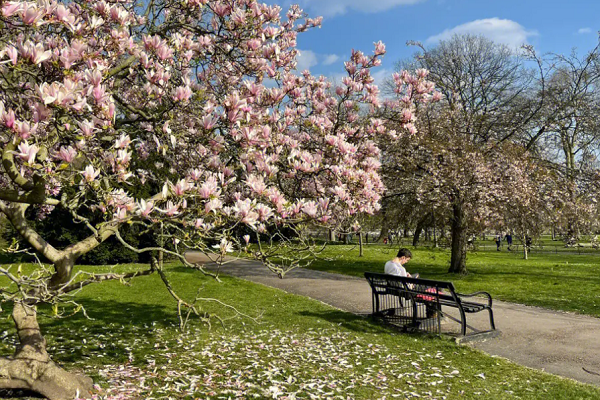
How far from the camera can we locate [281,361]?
6.25 m

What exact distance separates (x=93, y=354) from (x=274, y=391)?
290cm

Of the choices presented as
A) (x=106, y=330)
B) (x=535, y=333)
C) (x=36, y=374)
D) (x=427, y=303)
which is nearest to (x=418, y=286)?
(x=427, y=303)

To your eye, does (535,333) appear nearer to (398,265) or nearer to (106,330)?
(398,265)

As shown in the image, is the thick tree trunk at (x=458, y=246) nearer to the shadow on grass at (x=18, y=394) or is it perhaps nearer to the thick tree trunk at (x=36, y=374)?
the thick tree trunk at (x=36, y=374)

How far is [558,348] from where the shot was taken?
22.9 feet

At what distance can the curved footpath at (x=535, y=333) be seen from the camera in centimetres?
625

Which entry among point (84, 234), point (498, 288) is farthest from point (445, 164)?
point (84, 234)

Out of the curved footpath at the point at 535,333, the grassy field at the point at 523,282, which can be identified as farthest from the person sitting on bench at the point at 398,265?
the curved footpath at the point at 535,333

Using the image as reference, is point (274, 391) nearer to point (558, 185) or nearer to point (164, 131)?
point (164, 131)

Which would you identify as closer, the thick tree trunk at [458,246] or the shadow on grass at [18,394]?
the shadow on grass at [18,394]

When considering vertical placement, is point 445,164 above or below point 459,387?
above

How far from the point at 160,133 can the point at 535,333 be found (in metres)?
7.06

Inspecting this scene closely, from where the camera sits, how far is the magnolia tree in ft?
10.6

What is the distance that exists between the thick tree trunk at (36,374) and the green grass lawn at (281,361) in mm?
306
